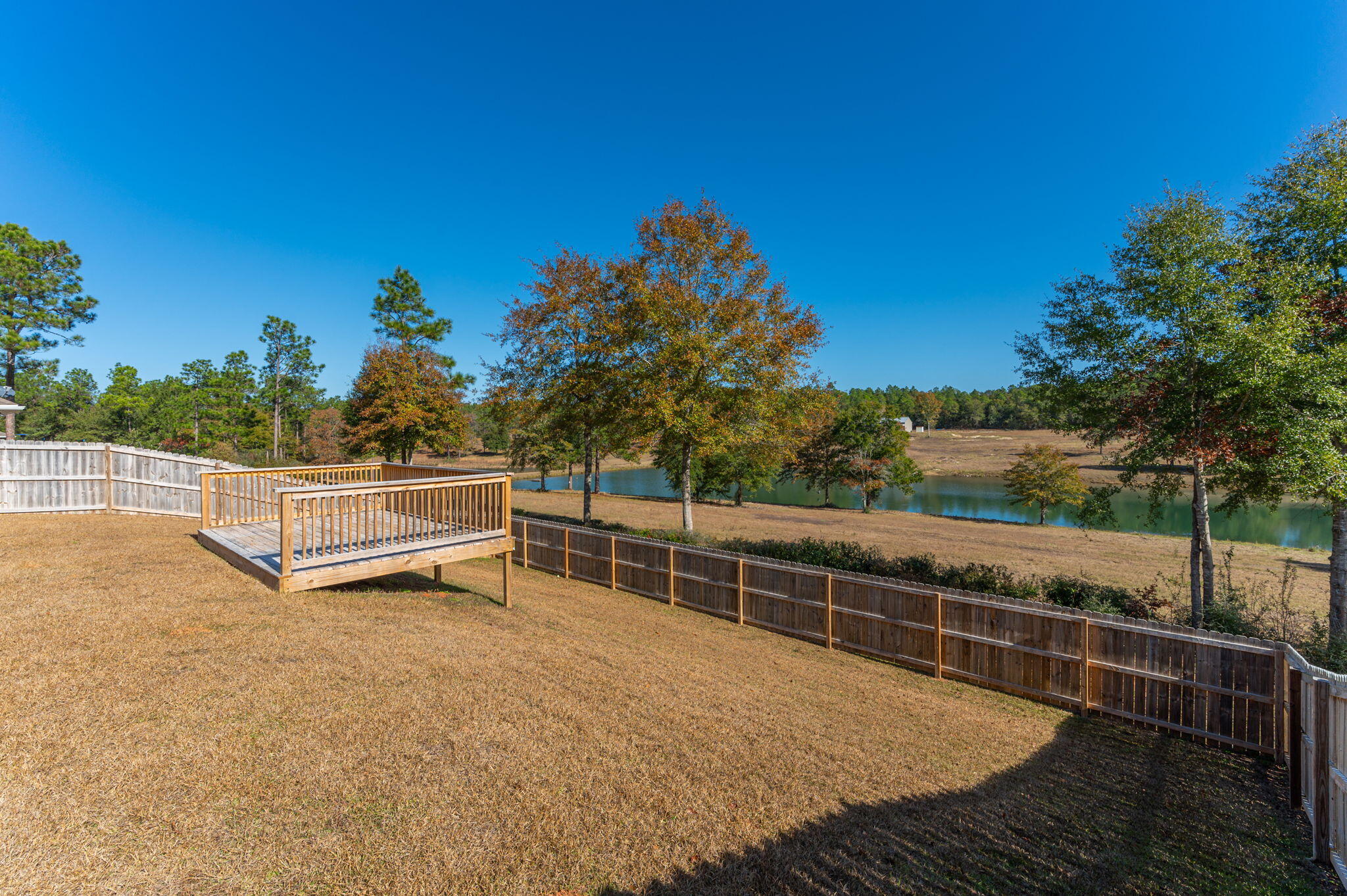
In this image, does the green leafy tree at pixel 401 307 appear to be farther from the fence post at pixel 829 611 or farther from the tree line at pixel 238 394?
the fence post at pixel 829 611

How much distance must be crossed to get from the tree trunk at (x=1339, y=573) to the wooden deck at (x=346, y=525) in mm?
13449

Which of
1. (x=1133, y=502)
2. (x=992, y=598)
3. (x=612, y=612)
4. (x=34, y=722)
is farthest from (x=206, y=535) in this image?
(x=1133, y=502)

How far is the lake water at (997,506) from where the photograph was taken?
92.7 ft

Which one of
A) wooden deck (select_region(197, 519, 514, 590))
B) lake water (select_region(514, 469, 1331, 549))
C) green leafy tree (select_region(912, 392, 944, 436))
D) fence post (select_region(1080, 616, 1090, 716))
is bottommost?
lake water (select_region(514, 469, 1331, 549))

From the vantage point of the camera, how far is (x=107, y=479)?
11969 millimetres

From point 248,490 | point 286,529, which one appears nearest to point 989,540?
point 286,529

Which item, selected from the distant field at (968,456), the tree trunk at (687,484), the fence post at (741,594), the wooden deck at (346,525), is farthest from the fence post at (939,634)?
the distant field at (968,456)

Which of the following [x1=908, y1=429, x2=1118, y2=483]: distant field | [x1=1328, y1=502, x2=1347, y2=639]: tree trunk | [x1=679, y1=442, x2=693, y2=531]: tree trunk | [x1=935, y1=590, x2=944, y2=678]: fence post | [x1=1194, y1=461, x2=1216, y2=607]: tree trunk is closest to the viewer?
[x1=935, y1=590, x2=944, y2=678]: fence post

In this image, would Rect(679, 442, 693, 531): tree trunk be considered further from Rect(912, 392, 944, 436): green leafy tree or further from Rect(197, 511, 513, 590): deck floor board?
Rect(912, 392, 944, 436): green leafy tree

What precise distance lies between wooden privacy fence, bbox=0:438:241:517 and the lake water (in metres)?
22.2

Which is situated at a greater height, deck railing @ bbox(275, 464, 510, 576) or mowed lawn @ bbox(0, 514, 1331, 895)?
deck railing @ bbox(275, 464, 510, 576)

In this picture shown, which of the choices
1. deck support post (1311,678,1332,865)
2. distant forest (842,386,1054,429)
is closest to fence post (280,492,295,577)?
deck support post (1311,678,1332,865)

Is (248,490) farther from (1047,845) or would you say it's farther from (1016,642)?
(1016,642)

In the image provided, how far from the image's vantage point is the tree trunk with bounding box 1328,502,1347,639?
8891 mm
